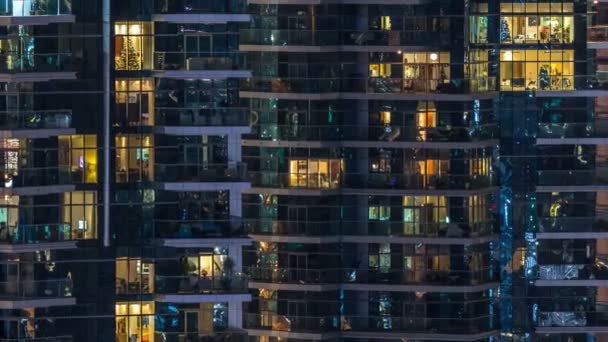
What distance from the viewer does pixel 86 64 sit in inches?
3447

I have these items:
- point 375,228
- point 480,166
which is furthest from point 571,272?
point 375,228

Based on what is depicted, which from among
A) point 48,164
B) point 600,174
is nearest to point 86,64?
point 48,164

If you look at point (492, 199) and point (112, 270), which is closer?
point (112, 270)

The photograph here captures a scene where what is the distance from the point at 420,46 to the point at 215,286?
30.3ft

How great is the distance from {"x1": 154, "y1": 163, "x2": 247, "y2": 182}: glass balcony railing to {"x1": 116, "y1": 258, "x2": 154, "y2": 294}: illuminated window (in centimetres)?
175

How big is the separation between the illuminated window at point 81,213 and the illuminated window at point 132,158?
748 millimetres

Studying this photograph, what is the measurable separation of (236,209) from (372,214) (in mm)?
7162

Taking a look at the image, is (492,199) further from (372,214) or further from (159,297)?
(159,297)

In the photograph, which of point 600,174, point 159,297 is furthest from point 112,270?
point 600,174

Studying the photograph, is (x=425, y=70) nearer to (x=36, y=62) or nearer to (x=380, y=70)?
(x=380, y=70)

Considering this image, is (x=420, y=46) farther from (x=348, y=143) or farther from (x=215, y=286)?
(x=215, y=286)

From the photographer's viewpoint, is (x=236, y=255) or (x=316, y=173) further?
(x=316, y=173)

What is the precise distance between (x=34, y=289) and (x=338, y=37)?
1128 cm

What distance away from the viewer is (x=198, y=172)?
290 feet
